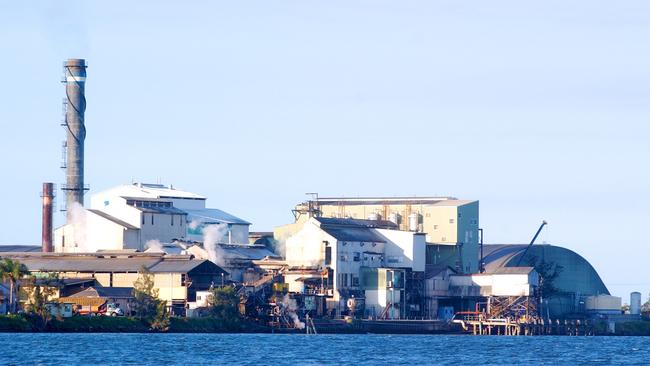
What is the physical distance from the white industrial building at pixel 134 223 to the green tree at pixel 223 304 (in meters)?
21.1

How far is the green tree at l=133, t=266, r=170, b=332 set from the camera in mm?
110938

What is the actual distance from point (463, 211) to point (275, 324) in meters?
29.2

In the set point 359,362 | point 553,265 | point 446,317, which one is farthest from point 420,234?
point 359,362

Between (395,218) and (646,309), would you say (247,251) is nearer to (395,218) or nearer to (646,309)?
(395,218)

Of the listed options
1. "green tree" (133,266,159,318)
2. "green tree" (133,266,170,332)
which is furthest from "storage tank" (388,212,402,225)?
"green tree" (133,266,170,332)

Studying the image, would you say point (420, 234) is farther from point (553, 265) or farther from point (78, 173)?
point (78, 173)

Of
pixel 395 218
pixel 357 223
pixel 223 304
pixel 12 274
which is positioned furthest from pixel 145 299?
pixel 395 218

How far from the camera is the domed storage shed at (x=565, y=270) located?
14825 cm

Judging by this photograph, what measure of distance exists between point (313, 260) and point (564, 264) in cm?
2896

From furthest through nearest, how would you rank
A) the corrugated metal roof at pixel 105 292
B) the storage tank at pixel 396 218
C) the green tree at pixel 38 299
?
the storage tank at pixel 396 218
the corrugated metal roof at pixel 105 292
the green tree at pixel 38 299

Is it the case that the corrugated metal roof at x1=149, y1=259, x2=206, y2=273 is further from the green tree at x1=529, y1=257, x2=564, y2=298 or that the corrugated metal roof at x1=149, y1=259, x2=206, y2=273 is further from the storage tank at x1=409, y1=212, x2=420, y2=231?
the green tree at x1=529, y1=257, x2=564, y2=298

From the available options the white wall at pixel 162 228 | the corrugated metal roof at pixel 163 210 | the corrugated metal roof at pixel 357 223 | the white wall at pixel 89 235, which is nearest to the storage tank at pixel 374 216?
the corrugated metal roof at pixel 357 223

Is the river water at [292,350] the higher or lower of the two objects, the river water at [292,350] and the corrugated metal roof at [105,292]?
the lower

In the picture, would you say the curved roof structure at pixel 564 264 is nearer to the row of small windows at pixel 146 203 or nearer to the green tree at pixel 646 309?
the green tree at pixel 646 309
